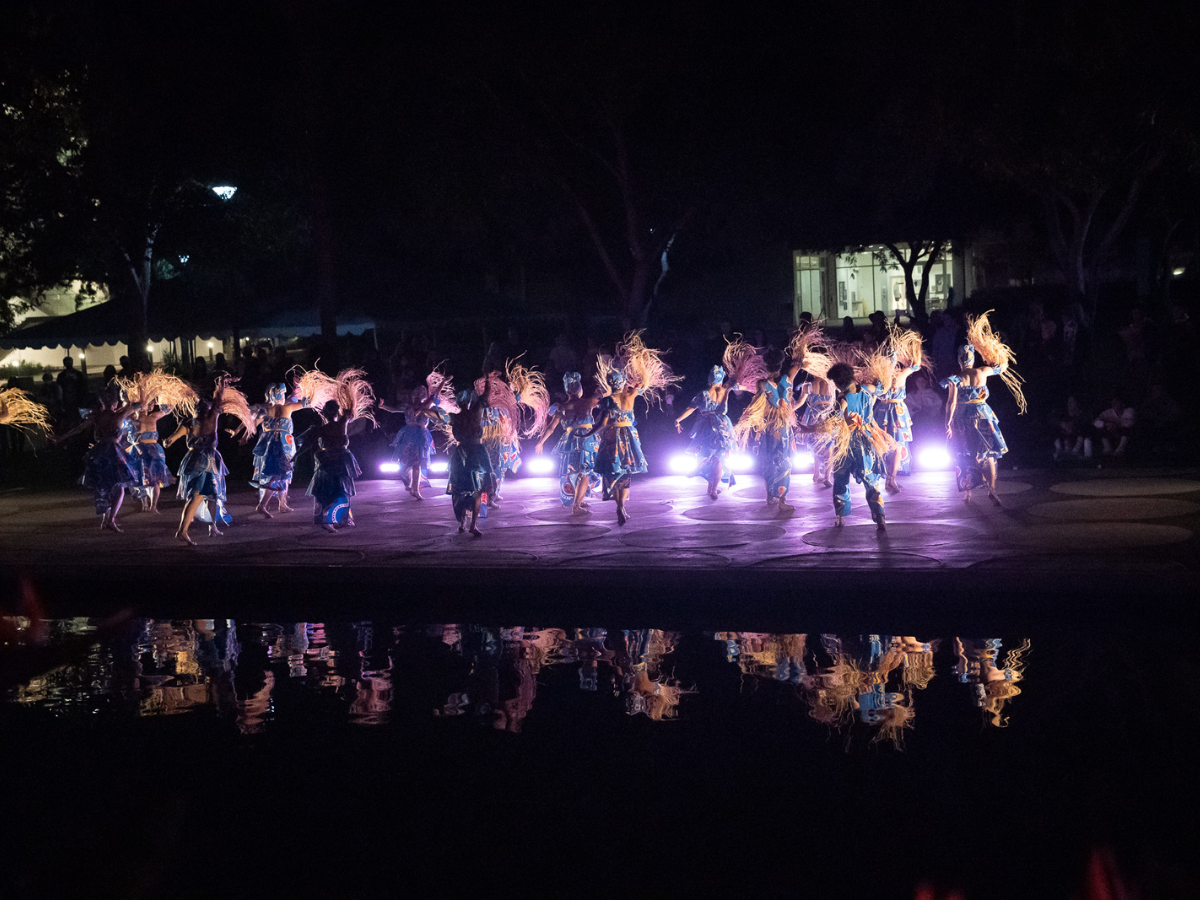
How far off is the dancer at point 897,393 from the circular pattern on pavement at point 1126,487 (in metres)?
1.75

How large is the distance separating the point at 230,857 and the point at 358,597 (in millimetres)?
4927

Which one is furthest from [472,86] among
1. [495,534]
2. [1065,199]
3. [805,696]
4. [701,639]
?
[805,696]

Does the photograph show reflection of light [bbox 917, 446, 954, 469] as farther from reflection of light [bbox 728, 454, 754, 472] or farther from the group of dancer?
reflection of light [bbox 728, 454, 754, 472]

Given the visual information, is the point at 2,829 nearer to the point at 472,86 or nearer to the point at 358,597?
the point at 358,597

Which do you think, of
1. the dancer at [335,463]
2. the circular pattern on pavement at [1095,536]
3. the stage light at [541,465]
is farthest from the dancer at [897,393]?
the stage light at [541,465]

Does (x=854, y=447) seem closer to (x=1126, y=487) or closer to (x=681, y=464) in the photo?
(x=1126, y=487)

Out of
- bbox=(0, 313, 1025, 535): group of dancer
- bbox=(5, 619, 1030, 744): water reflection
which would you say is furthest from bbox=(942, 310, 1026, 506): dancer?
bbox=(5, 619, 1030, 744): water reflection

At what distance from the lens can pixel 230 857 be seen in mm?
4977

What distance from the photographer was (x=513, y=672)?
24.6 feet

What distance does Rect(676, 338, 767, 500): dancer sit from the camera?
44.9ft

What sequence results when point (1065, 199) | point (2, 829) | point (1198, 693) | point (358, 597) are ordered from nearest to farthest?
point (2, 829) → point (1198, 693) → point (358, 597) → point (1065, 199)

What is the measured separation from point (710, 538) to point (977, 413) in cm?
341

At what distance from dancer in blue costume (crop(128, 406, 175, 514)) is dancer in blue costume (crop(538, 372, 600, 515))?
4.46m

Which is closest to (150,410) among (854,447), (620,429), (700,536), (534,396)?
(534,396)
